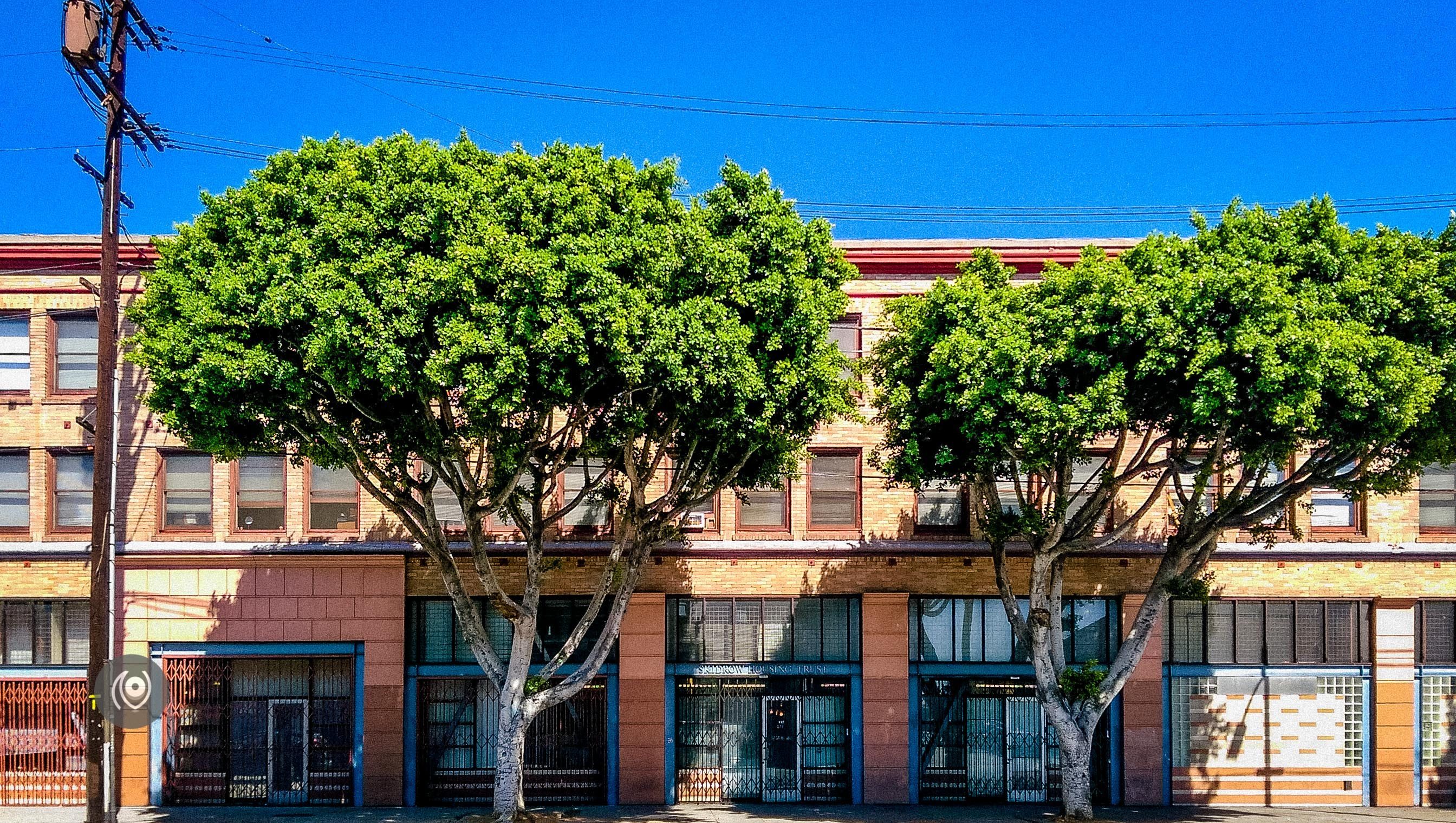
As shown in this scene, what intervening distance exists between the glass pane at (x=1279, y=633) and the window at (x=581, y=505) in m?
13.2

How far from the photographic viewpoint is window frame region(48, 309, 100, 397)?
22.4 metres

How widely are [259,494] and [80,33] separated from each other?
29.1 feet

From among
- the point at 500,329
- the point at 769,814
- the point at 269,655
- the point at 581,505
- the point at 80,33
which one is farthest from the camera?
the point at 581,505

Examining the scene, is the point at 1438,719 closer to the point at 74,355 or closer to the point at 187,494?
the point at 187,494

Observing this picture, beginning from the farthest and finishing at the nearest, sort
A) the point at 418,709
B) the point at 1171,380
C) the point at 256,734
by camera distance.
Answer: the point at 418,709 → the point at 256,734 → the point at 1171,380

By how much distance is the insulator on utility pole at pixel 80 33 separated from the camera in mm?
17922

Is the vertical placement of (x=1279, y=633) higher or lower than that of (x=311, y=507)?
lower

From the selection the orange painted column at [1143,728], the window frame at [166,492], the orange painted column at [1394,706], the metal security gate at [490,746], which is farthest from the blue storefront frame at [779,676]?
the orange painted column at [1394,706]

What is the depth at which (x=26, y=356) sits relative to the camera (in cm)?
2252

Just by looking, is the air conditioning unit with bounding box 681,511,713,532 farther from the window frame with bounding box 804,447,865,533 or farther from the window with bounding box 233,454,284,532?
the window with bounding box 233,454,284,532

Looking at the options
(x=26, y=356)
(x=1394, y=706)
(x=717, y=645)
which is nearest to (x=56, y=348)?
(x=26, y=356)

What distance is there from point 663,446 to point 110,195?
962 cm

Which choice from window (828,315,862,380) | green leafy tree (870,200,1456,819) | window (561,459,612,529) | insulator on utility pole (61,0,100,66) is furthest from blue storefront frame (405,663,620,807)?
insulator on utility pole (61,0,100,66)

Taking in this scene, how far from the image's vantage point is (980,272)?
1933 cm
